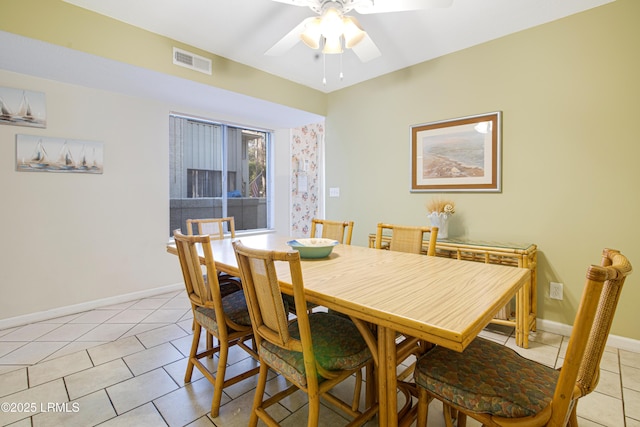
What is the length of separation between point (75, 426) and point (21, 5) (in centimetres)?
252

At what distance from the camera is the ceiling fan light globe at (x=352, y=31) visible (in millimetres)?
1864

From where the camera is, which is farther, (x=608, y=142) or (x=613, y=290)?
(x=608, y=142)

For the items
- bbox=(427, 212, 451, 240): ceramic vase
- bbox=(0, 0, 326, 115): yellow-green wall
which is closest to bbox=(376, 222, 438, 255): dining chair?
bbox=(427, 212, 451, 240): ceramic vase

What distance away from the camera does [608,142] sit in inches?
88.5

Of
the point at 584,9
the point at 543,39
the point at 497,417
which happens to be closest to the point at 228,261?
the point at 497,417

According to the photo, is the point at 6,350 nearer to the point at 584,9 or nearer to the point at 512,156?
the point at 512,156

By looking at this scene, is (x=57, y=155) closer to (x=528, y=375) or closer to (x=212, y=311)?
(x=212, y=311)

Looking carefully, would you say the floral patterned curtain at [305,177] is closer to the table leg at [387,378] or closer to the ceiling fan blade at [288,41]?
the ceiling fan blade at [288,41]

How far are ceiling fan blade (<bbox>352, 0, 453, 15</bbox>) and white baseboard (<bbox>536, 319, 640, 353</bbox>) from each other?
245cm

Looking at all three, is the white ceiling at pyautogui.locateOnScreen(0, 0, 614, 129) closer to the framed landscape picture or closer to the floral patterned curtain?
the framed landscape picture

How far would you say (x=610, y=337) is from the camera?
90.2 inches

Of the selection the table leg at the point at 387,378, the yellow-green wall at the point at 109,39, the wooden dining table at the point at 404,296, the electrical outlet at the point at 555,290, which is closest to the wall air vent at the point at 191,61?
the yellow-green wall at the point at 109,39

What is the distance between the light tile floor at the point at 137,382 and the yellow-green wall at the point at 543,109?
0.61 m

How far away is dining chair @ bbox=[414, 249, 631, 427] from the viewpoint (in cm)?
81
